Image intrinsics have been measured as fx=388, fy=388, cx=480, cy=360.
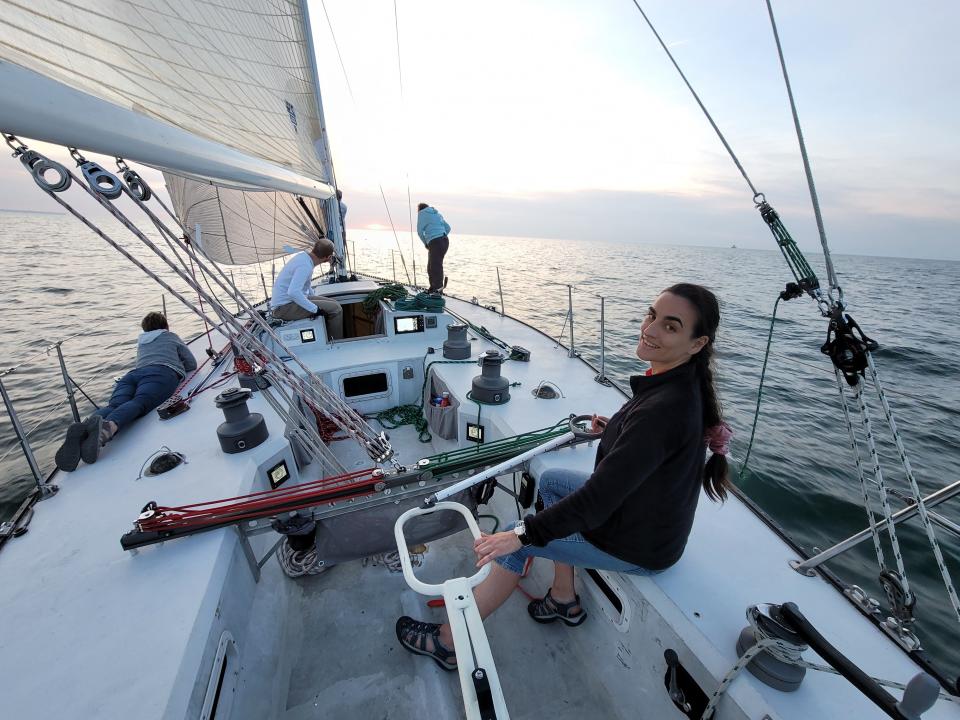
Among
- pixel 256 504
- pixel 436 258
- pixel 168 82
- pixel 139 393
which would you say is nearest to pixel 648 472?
pixel 256 504

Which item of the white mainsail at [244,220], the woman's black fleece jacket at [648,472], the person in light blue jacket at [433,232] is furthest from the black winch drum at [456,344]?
the white mainsail at [244,220]

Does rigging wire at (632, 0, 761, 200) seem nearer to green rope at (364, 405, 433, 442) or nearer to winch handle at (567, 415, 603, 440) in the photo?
winch handle at (567, 415, 603, 440)

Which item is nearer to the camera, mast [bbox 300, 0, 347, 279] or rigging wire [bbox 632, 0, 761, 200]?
rigging wire [bbox 632, 0, 761, 200]

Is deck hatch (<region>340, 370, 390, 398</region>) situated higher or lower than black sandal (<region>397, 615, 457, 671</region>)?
higher

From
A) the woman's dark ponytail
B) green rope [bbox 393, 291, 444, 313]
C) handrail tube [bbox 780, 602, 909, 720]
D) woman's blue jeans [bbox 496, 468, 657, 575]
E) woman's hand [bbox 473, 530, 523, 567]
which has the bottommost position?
woman's blue jeans [bbox 496, 468, 657, 575]

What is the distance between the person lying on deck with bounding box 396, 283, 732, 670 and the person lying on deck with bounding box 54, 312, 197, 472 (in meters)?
→ 2.54

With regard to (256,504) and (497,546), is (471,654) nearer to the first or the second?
(497,546)

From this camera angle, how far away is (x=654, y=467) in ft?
3.72

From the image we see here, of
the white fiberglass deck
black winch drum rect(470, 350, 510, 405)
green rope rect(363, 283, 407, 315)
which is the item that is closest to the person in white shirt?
green rope rect(363, 283, 407, 315)

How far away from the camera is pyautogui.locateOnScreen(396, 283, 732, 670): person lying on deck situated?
44.8 inches

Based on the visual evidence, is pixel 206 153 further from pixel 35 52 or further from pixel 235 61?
pixel 235 61

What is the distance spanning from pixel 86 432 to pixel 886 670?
389cm

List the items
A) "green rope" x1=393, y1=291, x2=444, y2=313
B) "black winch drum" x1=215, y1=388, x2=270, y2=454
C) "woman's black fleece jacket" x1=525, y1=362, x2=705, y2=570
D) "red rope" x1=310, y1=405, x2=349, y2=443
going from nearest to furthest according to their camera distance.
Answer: "woman's black fleece jacket" x1=525, y1=362, x2=705, y2=570 < "black winch drum" x1=215, y1=388, x2=270, y2=454 < "red rope" x1=310, y1=405, x2=349, y2=443 < "green rope" x1=393, y1=291, x2=444, y2=313

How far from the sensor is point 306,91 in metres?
4.54
